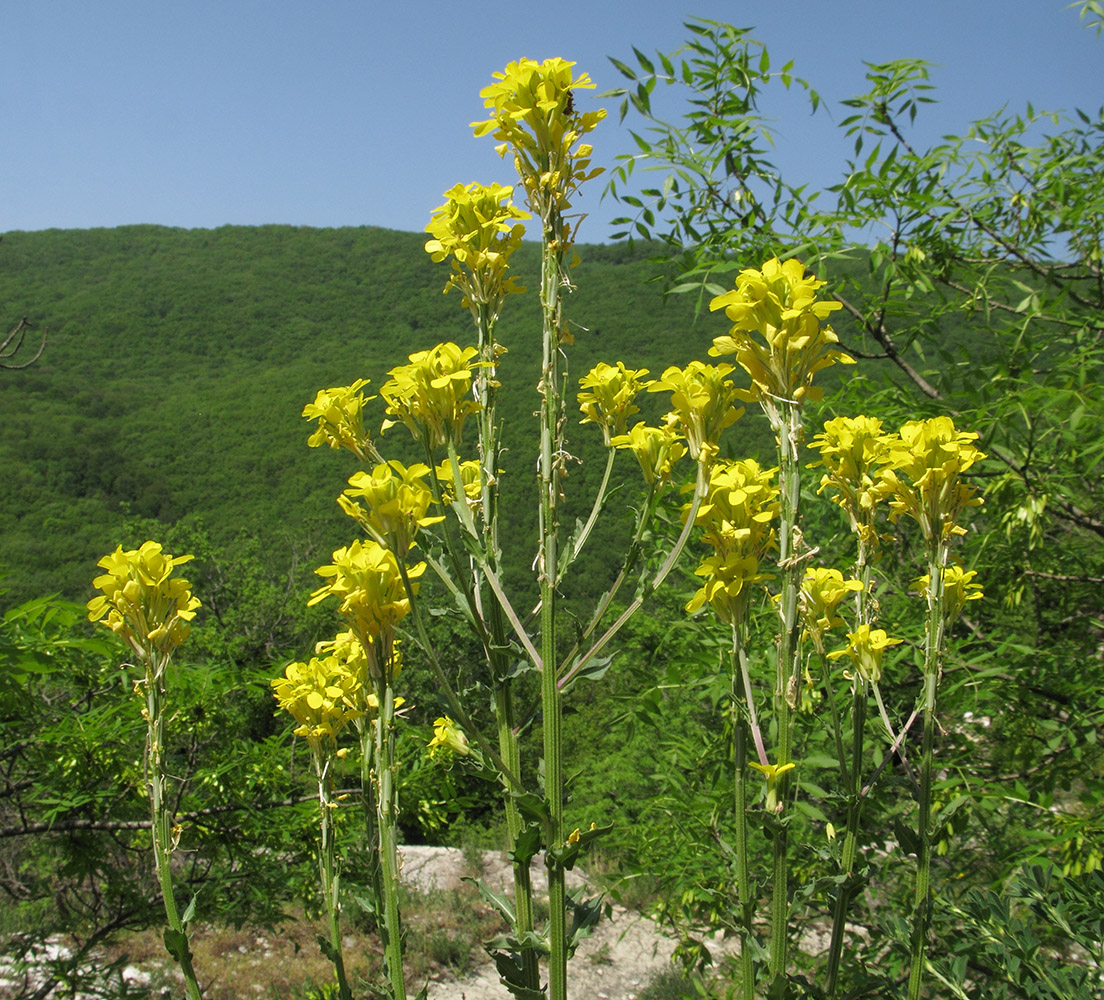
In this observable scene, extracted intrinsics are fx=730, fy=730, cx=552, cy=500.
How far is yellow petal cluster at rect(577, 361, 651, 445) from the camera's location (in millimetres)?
1404

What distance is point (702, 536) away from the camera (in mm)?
1374

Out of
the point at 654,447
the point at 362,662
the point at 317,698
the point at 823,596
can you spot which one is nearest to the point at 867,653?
the point at 823,596

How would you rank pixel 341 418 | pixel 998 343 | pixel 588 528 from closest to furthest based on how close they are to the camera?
pixel 588 528
pixel 341 418
pixel 998 343

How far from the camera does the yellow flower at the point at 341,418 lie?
136cm

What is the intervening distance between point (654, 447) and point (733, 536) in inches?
9.1

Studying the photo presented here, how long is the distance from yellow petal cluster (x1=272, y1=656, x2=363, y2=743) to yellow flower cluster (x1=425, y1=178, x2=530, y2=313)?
2.83 feet

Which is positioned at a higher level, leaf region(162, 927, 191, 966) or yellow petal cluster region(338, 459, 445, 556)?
yellow petal cluster region(338, 459, 445, 556)

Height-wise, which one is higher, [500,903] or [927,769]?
[927,769]

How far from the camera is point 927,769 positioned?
3.97ft

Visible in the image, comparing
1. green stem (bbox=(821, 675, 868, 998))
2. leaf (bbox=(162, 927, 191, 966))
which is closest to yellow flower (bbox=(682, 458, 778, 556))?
green stem (bbox=(821, 675, 868, 998))

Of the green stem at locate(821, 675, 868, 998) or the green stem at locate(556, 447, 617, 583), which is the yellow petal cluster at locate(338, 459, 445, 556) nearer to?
the green stem at locate(556, 447, 617, 583)

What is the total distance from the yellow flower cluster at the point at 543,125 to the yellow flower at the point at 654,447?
371 millimetres

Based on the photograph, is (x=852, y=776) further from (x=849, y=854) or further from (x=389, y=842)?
(x=389, y=842)

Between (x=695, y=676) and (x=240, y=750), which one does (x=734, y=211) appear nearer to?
(x=695, y=676)
